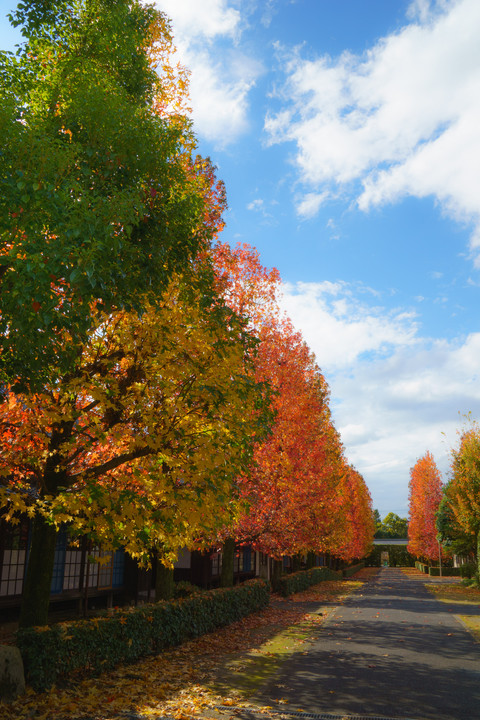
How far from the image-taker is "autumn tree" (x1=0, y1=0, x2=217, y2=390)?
6.87 metres

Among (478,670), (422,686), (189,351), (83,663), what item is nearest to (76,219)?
(189,351)

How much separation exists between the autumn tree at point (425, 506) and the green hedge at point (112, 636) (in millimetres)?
42759

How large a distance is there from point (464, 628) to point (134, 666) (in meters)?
10.2

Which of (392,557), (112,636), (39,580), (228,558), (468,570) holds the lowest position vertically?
(392,557)

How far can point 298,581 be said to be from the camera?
1142 inches

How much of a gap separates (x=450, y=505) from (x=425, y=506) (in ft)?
74.8

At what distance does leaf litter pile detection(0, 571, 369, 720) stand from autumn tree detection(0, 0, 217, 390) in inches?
170

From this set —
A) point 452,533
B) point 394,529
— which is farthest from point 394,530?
point 452,533

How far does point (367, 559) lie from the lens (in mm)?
83125

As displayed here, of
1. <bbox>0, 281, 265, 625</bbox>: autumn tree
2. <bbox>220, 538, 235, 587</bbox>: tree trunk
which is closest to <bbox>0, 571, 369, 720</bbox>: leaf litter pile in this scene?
<bbox>0, 281, 265, 625</bbox>: autumn tree

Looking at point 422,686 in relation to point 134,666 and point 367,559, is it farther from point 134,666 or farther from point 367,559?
point 367,559

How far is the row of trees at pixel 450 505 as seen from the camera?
31.5m

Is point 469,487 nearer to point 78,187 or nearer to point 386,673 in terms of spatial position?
point 386,673

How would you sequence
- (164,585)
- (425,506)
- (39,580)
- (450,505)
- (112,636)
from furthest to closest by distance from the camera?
(425,506)
(450,505)
(164,585)
(112,636)
(39,580)
